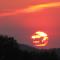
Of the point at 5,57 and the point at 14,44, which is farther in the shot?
the point at 14,44

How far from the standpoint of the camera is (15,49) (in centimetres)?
6097

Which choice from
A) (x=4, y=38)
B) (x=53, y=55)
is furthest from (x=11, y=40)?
(x=53, y=55)

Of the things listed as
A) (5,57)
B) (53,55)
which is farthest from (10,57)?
(53,55)

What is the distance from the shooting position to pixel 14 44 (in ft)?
208

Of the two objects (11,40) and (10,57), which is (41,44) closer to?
(10,57)

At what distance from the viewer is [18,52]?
60156 mm

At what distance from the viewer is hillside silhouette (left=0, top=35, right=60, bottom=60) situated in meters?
57.5

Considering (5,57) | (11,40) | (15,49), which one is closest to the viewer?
(5,57)

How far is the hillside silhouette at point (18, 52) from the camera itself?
5747 cm

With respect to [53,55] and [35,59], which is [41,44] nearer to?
[35,59]

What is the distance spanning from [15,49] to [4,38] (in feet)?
17.1

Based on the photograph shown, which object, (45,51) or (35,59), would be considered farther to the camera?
(45,51)

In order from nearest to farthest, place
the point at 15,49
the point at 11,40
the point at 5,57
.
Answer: the point at 5,57 → the point at 15,49 → the point at 11,40

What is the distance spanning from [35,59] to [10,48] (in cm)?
381
